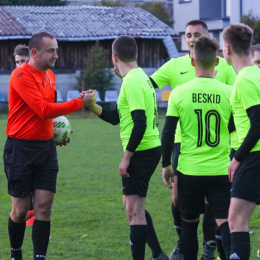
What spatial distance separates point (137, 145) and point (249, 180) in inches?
45.9

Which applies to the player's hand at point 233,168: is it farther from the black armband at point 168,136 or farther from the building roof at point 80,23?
the building roof at point 80,23

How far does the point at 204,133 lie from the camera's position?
4629 mm

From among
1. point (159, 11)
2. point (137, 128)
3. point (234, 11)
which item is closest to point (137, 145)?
point (137, 128)

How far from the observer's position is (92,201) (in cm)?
852

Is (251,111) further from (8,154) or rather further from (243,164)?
(8,154)

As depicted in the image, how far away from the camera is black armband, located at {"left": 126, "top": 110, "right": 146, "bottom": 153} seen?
4.96m

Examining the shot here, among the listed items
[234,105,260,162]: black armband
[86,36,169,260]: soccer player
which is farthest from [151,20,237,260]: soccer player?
[234,105,260,162]: black armband

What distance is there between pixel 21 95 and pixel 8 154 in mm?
632

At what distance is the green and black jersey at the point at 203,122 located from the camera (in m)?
4.59

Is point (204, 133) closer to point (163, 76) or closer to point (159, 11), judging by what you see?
point (163, 76)

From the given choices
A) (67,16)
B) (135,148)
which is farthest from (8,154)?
(67,16)

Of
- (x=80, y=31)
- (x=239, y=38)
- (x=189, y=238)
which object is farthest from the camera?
(x=80, y=31)

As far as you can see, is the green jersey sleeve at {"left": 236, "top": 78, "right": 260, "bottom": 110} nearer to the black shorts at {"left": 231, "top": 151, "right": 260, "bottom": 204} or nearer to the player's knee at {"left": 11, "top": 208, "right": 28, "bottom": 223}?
the black shorts at {"left": 231, "top": 151, "right": 260, "bottom": 204}

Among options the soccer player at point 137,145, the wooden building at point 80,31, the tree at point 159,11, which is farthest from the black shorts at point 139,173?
the tree at point 159,11
